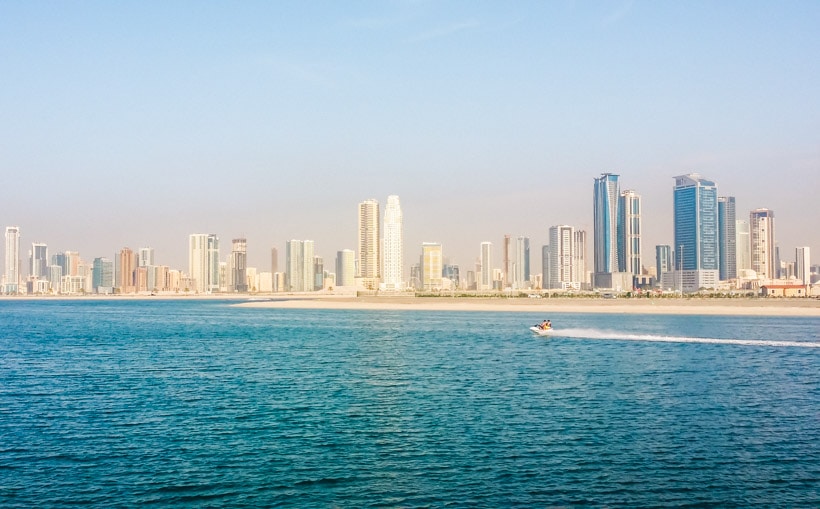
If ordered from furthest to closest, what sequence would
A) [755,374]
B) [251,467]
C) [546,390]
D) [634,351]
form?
[634,351]
[755,374]
[546,390]
[251,467]

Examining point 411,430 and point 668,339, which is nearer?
point 411,430

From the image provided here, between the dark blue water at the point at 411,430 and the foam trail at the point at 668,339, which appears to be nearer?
the dark blue water at the point at 411,430

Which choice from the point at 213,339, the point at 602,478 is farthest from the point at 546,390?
the point at 213,339

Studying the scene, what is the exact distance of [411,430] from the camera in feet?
136

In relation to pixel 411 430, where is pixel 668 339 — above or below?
below

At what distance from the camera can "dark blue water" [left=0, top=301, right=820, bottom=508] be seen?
30.1 meters

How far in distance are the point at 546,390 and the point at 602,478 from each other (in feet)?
79.2

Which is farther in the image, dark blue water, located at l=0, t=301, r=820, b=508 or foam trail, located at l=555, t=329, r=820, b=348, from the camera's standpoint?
foam trail, located at l=555, t=329, r=820, b=348

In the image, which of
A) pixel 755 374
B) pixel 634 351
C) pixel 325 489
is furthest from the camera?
pixel 634 351

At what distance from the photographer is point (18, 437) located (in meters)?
39.2

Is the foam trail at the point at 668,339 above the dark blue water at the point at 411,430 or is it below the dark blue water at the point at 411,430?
below

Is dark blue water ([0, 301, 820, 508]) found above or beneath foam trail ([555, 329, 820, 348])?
above

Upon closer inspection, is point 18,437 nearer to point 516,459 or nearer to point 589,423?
point 516,459

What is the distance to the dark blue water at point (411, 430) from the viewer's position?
30.1 meters
